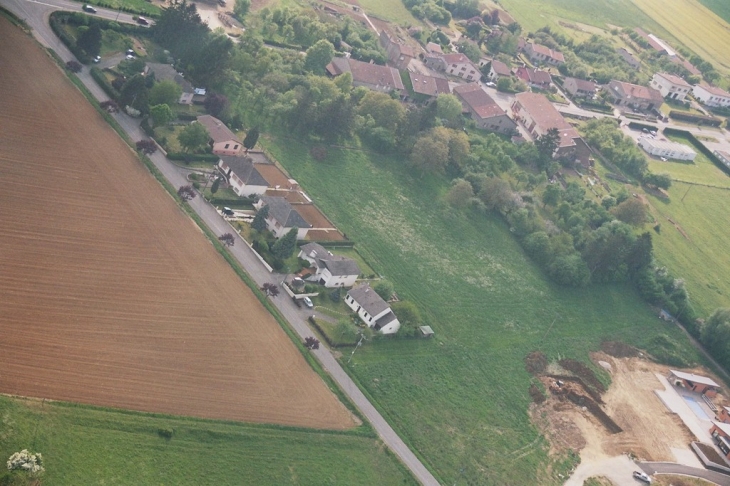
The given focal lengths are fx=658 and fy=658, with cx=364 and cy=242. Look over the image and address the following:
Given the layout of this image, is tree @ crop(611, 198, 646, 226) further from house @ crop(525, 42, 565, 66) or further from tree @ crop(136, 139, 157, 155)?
tree @ crop(136, 139, 157, 155)

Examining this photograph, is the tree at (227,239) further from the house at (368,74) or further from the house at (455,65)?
the house at (455,65)

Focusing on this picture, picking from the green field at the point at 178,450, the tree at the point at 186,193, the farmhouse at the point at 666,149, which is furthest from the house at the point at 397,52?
the green field at the point at 178,450

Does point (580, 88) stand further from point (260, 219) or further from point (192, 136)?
point (260, 219)

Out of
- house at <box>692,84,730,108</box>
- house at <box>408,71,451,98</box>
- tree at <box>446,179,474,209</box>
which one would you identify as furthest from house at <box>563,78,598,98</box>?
tree at <box>446,179,474,209</box>

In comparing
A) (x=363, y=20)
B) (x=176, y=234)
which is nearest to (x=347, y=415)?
(x=176, y=234)

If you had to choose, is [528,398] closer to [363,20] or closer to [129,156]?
[129,156]

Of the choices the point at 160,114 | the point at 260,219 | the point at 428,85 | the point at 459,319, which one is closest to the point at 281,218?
the point at 260,219
